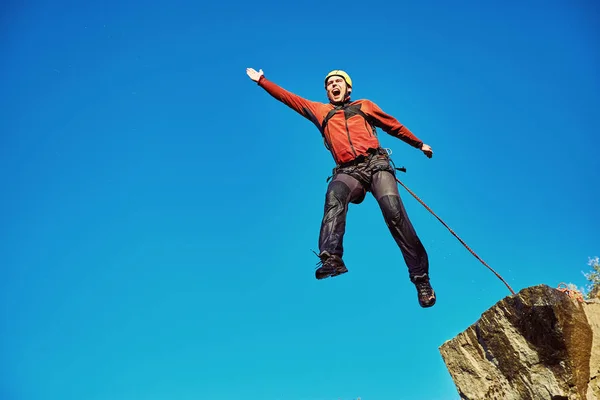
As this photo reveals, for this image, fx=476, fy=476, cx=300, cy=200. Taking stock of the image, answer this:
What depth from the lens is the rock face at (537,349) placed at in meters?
5.39

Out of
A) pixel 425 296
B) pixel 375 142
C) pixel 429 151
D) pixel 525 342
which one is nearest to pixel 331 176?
pixel 375 142

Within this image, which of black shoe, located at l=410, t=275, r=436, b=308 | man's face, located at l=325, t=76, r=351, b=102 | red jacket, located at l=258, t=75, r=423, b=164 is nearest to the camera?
black shoe, located at l=410, t=275, r=436, b=308

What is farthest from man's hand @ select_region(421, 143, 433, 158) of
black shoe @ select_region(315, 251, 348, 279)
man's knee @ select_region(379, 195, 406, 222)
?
black shoe @ select_region(315, 251, 348, 279)

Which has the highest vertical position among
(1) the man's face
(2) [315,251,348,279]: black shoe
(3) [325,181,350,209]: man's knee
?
(1) the man's face

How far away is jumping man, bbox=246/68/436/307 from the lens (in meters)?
6.65

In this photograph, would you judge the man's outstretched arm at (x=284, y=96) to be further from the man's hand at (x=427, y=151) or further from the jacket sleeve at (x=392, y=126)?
the man's hand at (x=427, y=151)

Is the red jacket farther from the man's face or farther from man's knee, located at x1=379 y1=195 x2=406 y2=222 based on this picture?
man's knee, located at x1=379 y1=195 x2=406 y2=222

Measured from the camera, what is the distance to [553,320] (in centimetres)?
540

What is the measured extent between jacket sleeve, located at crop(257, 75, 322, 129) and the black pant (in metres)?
1.27

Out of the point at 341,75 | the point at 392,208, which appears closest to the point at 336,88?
the point at 341,75

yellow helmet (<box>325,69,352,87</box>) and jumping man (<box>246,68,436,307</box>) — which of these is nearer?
jumping man (<box>246,68,436,307</box>)

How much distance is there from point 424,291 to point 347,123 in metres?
2.88

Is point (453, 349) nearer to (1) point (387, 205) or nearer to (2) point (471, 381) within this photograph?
(2) point (471, 381)

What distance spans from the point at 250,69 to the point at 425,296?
485 cm
